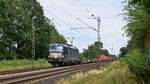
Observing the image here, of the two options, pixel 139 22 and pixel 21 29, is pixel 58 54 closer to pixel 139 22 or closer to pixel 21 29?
pixel 139 22

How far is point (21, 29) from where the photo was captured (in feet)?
364

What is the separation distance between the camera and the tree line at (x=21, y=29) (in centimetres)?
9919

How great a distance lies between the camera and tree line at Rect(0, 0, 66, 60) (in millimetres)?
99188

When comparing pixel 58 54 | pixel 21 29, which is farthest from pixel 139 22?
pixel 21 29

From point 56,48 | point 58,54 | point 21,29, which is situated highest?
point 21,29

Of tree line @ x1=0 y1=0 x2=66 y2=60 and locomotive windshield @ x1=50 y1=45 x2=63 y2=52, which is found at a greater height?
tree line @ x1=0 y1=0 x2=66 y2=60

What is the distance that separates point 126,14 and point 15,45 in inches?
2916

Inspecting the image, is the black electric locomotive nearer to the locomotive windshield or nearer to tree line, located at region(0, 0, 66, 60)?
the locomotive windshield

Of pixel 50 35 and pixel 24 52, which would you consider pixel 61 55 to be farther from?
pixel 50 35

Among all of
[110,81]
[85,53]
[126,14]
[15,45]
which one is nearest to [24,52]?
[15,45]

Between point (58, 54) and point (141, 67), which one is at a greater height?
point (58, 54)

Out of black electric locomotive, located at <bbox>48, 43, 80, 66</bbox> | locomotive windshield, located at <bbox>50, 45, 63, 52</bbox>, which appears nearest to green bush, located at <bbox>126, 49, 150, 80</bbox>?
black electric locomotive, located at <bbox>48, 43, 80, 66</bbox>

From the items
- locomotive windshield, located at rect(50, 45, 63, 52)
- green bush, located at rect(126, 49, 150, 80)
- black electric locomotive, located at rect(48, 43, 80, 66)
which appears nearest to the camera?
green bush, located at rect(126, 49, 150, 80)

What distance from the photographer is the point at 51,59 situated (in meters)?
64.6
